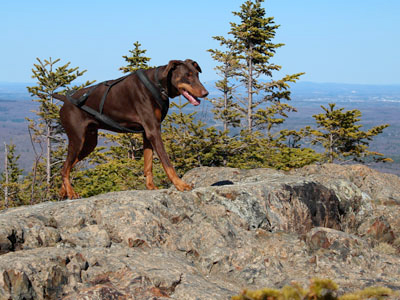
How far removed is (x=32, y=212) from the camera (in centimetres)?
623

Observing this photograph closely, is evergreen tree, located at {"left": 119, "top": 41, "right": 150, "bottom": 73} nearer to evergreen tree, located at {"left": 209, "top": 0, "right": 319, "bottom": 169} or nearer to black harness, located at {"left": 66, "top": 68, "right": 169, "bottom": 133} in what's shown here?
evergreen tree, located at {"left": 209, "top": 0, "right": 319, "bottom": 169}

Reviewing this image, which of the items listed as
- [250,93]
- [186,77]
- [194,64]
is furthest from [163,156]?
[250,93]

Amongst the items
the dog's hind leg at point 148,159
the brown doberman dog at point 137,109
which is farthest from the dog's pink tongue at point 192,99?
the dog's hind leg at point 148,159

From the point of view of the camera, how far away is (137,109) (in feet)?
23.8

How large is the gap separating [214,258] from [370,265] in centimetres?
222

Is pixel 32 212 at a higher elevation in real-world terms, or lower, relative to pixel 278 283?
higher

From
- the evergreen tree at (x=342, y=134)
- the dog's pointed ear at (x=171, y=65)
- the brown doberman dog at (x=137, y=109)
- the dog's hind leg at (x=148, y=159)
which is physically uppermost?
the dog's pointed ear at (x=171, y=65)

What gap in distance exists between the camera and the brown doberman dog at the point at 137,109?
6809 millimetres

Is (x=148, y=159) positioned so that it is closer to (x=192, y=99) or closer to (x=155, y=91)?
(x=155, y=91)

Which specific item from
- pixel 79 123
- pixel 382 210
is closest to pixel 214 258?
pixel 79 123

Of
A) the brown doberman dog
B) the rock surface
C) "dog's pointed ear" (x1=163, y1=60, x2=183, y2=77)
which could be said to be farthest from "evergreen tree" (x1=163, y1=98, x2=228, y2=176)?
"dog's pointed ear" (x1=163, y1=60, x2=183, y2=77)

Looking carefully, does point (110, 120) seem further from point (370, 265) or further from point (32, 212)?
point (370, 265)

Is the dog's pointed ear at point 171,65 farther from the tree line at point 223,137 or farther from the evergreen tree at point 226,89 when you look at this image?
the evergreen tree at point 226,89

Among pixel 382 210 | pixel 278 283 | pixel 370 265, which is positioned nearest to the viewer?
pixel 278 283
